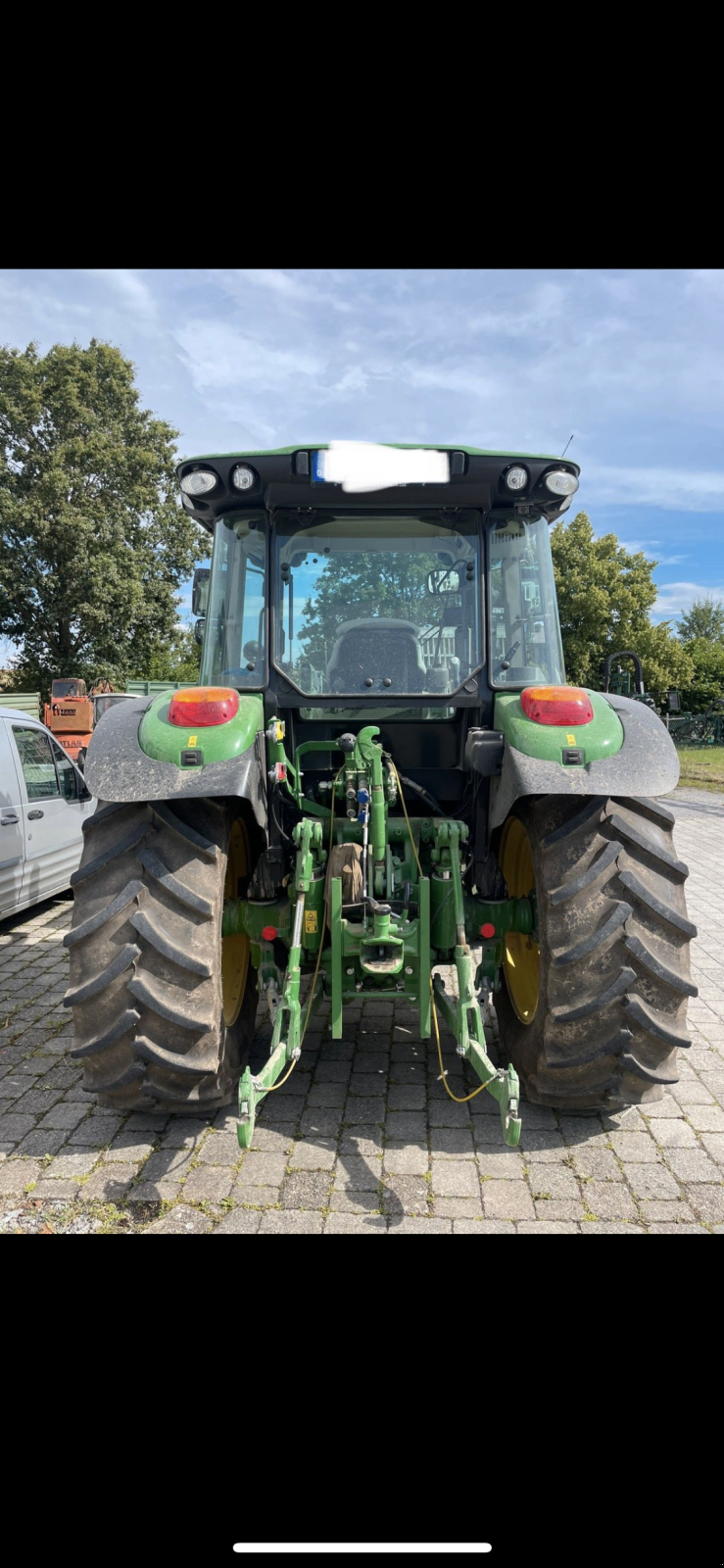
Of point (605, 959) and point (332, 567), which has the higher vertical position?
point (332, 567)

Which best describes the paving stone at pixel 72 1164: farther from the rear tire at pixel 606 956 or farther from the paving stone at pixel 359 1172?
the rear tire at pixel 606 956

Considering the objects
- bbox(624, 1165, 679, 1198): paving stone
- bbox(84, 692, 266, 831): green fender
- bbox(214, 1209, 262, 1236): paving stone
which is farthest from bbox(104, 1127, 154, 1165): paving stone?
bbox(624, 1165, 679, 1198): paving stone

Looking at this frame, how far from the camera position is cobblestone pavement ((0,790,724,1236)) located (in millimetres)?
2779

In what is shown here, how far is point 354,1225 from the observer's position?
2.74 m

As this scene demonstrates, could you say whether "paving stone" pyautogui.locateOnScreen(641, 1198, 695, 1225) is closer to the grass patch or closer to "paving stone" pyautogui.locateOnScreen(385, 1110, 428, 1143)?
"paving stone" pyautogui.locateOnScreen(385, 1110, 428, 1143)

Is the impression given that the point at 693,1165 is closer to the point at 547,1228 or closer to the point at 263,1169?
the point at 547,1228

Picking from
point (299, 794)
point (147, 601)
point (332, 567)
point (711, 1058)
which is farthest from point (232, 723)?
point (147, 601)

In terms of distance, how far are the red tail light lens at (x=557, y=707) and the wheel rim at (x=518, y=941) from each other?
2.09 feet

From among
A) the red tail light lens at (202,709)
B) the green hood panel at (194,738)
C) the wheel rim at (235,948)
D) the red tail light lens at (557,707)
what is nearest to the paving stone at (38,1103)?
the wheel rim at (235,948)

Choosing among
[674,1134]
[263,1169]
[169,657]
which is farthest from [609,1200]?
[169,657]

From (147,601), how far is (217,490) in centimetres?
2159

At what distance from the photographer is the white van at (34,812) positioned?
5945 mm

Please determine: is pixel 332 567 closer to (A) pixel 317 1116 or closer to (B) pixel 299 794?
(B) pixel 299 794

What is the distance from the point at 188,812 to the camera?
3.05 meters
